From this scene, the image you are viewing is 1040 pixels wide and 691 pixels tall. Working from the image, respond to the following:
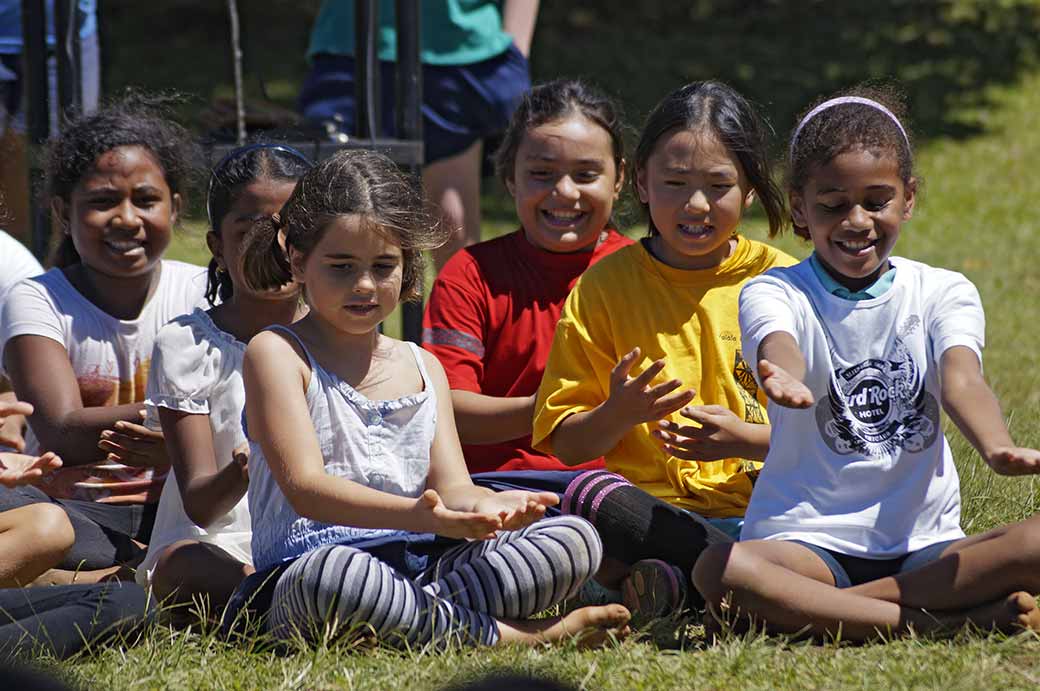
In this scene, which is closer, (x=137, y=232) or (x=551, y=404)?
(x=551, y=404)

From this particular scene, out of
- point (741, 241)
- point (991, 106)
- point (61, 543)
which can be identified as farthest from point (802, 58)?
point (61, 543)

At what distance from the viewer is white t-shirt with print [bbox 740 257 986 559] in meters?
3.18

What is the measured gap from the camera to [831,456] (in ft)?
10.5

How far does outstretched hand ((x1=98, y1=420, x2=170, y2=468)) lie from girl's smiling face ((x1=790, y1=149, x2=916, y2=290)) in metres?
1.67

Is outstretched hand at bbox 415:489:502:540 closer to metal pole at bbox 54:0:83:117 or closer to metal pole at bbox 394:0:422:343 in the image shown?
metal pole at bbox 394:0:422:343

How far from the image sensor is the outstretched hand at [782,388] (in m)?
2.84

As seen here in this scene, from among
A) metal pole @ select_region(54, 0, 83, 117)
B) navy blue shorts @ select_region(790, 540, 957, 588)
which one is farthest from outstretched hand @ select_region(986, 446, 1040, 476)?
metal pole @ select_region(54, 0, 83, 117)

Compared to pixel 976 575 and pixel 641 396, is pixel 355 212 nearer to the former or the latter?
pixel 641 396

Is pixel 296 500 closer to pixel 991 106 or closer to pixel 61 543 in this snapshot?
pixel 61 543

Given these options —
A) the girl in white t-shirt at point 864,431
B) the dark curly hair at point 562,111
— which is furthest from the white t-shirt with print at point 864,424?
the dark curly hair at point 562,111

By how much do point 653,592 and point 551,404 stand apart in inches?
21.1

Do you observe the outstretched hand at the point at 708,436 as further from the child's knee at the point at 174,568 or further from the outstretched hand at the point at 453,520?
the child's knee at the point at 174,568

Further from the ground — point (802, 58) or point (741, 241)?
point (802, 58)

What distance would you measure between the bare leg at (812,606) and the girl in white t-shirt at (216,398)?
3.64 ft
